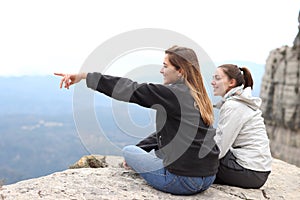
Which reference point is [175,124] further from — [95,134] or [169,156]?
[95,134]

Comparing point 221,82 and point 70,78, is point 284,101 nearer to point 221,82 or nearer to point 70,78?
point 221,82

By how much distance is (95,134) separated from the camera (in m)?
3.68

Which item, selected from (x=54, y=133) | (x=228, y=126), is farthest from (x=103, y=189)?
(x=54, y=133)

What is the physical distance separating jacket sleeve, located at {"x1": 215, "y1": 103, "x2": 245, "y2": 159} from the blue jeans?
36 centimetres

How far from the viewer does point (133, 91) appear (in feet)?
10.5

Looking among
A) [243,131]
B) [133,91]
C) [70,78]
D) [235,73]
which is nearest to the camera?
[133,91]

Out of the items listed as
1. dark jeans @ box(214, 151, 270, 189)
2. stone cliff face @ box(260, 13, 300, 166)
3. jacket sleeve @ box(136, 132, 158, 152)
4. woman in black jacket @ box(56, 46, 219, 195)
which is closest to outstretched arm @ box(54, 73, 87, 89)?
woman in black jacket @ box(56, 46, 219, 195)

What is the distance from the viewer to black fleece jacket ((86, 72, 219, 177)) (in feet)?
10.6

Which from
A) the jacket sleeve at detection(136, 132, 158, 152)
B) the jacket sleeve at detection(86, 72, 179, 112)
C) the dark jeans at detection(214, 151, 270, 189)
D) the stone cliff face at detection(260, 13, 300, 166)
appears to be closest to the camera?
the jacket sleeve at detection(86, 72, 179, 112)

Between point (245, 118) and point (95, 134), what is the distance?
1.50m

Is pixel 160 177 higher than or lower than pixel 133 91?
lower

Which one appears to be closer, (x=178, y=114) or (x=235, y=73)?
(x=178, y=114)

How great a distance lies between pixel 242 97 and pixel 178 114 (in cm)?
90

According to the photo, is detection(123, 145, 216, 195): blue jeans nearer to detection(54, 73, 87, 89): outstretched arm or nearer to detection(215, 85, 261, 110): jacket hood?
detection(215, 85, 261, 110): jacket hood
